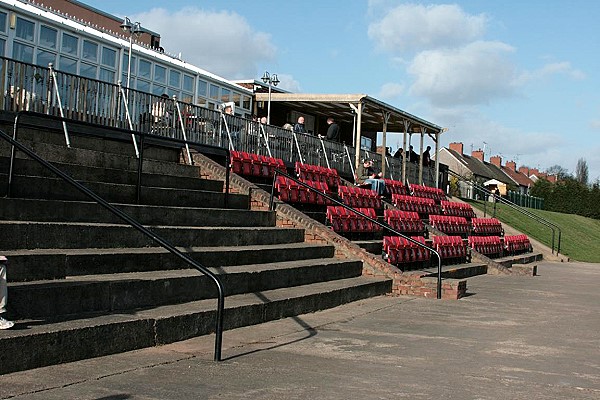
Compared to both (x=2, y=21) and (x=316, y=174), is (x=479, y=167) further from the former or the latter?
(x=2, y=21)

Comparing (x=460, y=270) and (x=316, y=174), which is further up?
(x=316, y=174)

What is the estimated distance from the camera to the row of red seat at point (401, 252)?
49.8 ft

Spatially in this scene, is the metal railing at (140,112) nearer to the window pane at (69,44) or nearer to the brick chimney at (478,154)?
the window pane at (69,44)

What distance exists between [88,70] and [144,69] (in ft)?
7.23

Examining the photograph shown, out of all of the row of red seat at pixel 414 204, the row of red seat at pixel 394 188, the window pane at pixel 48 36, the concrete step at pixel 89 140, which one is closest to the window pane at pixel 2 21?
the window pane at pixel 48 36

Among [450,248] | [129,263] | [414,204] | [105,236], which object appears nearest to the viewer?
Answer: [129,263]

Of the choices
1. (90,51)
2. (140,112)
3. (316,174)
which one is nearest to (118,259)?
(140,112)

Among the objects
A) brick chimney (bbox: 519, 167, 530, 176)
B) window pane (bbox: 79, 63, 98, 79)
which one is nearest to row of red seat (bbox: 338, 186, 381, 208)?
window pane (bbox: 79, 63, 98, 79)

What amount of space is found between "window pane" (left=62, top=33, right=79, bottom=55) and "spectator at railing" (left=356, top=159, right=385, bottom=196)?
9673 mm

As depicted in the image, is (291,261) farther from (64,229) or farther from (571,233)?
(571,233)

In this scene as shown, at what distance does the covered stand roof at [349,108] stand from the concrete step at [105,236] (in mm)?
13746

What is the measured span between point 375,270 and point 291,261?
7.71 ft

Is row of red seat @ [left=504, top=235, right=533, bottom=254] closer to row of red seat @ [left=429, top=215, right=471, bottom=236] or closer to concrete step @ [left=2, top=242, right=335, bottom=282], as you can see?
row of red seat @ [left=429, top=215, right=471, bottom=236]

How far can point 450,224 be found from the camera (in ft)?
79.6
